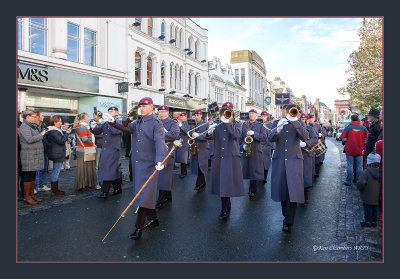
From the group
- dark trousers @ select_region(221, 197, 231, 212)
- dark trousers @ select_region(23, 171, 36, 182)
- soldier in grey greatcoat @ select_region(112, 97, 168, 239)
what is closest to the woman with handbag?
dark trousers @ select_region(23, 171, 36, 182)

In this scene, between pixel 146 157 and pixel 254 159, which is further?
pixel 254 159

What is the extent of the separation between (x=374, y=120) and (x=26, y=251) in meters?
7.44

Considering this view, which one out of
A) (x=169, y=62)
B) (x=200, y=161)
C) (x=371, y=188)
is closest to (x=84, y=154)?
(x=200, y=161)

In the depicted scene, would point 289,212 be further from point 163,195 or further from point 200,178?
point 200,178

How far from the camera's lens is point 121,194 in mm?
7559

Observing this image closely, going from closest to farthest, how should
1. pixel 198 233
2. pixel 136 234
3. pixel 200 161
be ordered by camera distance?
pixel 136 234 < pixel 198 233 < pixel 200 161

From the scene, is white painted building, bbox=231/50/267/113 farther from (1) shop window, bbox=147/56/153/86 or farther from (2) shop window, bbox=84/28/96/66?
(2) shop window, bbox=84/28/96/66

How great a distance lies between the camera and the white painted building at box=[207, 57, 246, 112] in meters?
33.9

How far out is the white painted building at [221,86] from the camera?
33.9 m

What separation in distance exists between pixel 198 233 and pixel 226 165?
159 cm

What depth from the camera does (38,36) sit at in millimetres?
14812

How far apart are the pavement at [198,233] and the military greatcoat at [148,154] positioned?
26.7 inches

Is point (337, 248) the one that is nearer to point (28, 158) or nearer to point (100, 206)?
point (100, 206)

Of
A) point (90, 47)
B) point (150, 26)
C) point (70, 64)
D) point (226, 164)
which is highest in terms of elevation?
point (150, 26)
